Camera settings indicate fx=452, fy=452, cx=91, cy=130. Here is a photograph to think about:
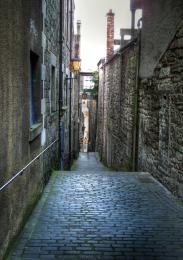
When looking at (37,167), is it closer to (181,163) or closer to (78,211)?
(78,211)

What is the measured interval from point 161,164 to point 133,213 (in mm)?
2411

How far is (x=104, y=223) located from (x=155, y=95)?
163 inches

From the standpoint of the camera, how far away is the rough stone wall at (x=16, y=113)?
4943 mm

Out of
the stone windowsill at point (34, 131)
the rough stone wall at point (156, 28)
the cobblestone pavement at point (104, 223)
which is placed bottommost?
the cobblestone pavement at point (104, 223)

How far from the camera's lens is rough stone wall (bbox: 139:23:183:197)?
8234mm

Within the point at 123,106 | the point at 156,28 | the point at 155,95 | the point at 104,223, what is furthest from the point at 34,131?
the point at 123,106

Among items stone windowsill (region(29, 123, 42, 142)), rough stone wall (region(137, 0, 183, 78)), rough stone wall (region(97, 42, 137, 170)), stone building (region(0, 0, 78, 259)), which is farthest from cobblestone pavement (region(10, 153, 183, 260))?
rough stone wall (region(97, 42, 137, 170))

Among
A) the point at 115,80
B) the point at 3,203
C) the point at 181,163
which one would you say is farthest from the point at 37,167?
the point at 115,80

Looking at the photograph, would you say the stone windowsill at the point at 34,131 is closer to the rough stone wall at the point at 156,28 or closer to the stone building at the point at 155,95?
the stone building at the point at 155,95

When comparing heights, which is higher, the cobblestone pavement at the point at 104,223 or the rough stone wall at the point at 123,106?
the rough stone wall at the point at 123,106

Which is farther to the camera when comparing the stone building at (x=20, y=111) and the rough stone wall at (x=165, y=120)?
the rough stone wall at (x=165, y=120)

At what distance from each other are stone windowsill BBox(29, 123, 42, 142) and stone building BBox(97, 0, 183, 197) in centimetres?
252

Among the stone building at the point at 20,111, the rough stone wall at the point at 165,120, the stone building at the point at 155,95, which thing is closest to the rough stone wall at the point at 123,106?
the stone building at the point at 155,95

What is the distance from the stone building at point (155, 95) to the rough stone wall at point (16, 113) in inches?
103
